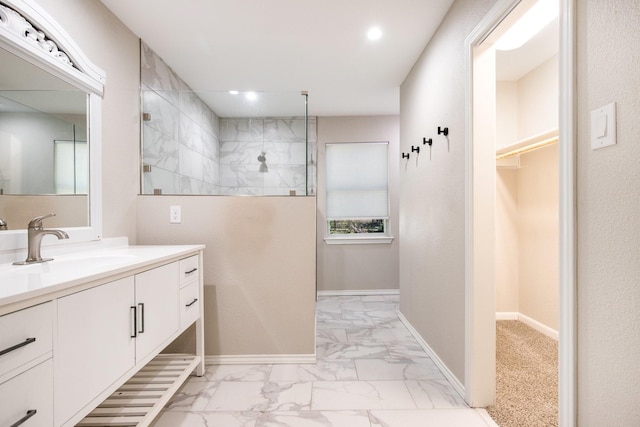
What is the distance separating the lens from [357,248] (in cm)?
454

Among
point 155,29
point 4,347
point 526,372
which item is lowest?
point 526,372

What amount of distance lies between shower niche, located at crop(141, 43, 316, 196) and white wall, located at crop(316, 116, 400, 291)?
165 centimetres

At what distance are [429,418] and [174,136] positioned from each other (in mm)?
2826

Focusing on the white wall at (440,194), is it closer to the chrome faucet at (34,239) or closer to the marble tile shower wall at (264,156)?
the marble tile shower wall at (264,156)

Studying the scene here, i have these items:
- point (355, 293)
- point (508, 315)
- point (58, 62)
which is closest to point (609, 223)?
point (58, 62)

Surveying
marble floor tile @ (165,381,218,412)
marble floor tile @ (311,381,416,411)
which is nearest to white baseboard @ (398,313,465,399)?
marble floor tile @ (311,381,416,411)

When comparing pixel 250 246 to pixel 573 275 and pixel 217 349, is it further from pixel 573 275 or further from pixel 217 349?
pixel 573 275

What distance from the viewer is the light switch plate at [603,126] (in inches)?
36.1

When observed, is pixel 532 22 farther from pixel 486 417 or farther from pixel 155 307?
pixel 155 307

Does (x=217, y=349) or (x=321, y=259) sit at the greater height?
(x=321, y=259)

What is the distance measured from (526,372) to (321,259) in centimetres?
277

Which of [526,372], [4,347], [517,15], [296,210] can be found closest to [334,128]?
[296,210]

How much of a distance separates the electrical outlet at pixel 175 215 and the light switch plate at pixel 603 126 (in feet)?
7.53

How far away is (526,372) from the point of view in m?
2.19
